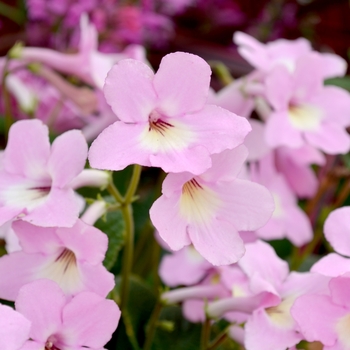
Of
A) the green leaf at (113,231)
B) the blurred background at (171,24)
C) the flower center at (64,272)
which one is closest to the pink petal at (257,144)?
the green leaf at (113,231)

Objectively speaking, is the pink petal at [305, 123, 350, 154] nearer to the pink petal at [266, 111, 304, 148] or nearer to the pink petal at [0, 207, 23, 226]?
the pink petal at [266, 111, 304, 148]

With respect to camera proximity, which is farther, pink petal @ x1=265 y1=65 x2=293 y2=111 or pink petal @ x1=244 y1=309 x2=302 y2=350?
pink petal @ x1=265 y1=65 x2=293 y2=111

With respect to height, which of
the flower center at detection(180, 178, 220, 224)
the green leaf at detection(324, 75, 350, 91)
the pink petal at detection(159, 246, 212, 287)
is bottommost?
the pink petal at detection(159, 246, 212, 287)

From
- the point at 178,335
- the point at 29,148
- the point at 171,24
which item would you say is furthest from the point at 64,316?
the point at 171,24

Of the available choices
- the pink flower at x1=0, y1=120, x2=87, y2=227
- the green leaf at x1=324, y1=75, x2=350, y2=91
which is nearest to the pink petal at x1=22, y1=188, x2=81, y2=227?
the pink flower at x1=0, y1=120, x2=87, y2=227

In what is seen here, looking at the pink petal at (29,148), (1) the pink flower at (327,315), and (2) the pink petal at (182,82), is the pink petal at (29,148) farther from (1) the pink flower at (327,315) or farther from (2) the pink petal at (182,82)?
(1) the pink flower at (327,315)

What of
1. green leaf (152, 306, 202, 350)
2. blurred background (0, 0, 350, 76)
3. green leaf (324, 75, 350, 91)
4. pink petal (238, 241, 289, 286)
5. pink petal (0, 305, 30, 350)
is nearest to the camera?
pink petal (0, 305, 30, 350)
